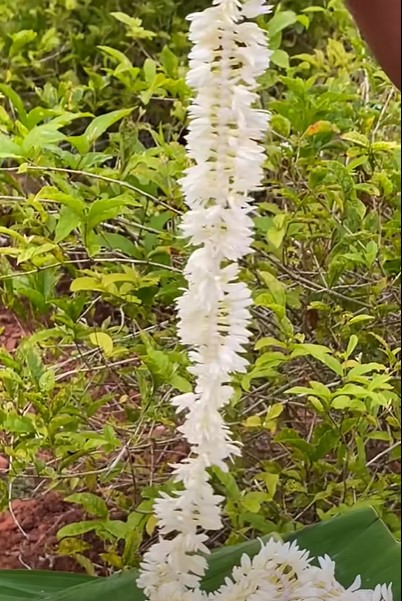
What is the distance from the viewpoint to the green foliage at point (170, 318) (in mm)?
667

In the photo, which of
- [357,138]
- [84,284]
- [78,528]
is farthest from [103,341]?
[357,138]

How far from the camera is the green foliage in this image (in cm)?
67

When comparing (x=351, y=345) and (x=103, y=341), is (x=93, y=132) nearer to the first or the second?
(x=103, y=341)

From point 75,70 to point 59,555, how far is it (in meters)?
0.74

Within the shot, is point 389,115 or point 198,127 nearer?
point 198,127

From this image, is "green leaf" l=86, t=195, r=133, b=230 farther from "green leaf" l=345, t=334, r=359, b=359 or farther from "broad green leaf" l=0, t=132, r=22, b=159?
"green leaf" l=345, t=334, r=359, b=359

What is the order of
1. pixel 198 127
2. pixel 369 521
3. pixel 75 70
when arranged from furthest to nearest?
pixel 75 70
pixel 369 521
pixel 198 127

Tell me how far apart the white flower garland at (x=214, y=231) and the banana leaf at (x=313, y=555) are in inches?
3.4

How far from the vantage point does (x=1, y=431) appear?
26.6 inches

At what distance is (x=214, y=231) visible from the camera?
47cm

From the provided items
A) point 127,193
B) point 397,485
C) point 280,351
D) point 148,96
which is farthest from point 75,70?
point 397,485

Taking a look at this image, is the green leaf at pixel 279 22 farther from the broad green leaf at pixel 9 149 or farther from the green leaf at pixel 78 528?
the green leaf at pixel 78 528

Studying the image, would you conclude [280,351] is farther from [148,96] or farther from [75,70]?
[75,70]

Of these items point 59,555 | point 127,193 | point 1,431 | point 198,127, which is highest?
point 198,127
